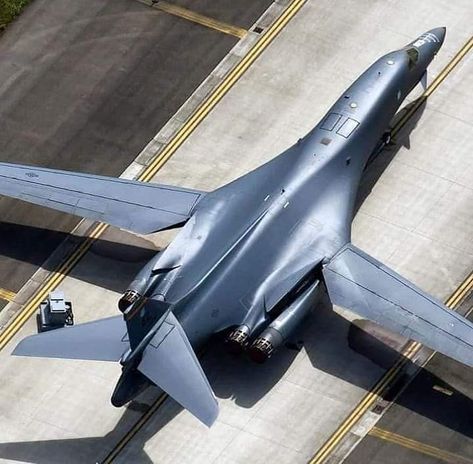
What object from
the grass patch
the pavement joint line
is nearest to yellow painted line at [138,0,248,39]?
the pavement joint line

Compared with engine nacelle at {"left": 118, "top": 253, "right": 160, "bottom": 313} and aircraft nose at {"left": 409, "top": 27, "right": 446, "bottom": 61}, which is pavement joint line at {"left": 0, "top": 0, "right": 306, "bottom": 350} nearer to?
engine nacelle at {"left": 118, "top": 253, "right": 160, "bottom": 313}

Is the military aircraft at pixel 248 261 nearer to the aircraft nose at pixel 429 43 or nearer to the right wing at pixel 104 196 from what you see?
the right wing at pixel 104 196

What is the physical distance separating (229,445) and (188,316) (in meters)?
4.92

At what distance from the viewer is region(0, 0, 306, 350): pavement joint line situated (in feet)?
245

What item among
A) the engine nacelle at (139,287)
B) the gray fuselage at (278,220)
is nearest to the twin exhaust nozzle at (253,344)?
the gray fuselage at (278,220)

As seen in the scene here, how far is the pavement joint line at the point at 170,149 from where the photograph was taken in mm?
74562

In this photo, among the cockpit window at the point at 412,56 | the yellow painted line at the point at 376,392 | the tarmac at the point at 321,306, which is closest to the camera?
the yellow painted line at the point at 376,392

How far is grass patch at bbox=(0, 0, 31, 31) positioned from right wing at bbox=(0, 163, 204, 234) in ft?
37.9

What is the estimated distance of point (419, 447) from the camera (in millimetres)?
70000

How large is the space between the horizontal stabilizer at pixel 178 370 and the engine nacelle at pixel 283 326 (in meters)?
→ 3.56

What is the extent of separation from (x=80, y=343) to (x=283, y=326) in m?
7.82

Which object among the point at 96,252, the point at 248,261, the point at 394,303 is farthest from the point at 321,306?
the point at 96,252

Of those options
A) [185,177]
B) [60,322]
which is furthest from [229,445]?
[185,177]

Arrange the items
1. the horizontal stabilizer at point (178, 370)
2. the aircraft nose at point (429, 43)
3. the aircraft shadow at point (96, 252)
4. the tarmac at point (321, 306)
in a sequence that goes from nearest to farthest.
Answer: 1. the horizontal stabilizer at point (178, 370)
2. the tarmac at point (321, 306)
3. the aircraft shadow at point (96, 252)
4. the aircraft nose at point (429, 43)
